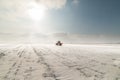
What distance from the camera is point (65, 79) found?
4.80m

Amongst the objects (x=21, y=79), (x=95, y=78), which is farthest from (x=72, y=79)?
(x=21, y=79)

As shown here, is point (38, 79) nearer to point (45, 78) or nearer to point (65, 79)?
point (45, 78)

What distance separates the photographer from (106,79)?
485 centimetres

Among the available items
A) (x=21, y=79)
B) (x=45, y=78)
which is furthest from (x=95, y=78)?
(x=21, y=79)

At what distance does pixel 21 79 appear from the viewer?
15.6 ft

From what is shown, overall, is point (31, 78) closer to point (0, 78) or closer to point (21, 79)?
point (21, 79)

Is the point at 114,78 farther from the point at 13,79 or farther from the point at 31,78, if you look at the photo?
the point at 13,79

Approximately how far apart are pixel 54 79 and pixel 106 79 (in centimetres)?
207

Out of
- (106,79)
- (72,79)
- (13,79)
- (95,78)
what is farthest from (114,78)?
(13,79)

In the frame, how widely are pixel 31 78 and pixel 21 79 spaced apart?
39 cm

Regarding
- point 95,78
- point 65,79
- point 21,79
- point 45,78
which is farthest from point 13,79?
point 95,78

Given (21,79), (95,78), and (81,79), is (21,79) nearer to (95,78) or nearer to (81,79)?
(81,79)

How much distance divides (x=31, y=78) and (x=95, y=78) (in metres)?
2.61

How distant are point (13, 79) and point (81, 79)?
2.68 m
